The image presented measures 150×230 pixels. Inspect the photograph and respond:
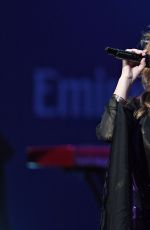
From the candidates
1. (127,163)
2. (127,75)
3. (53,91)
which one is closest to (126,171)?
(127,163)

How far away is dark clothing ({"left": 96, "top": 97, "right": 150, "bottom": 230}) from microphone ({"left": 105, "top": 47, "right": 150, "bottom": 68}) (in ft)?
0.45

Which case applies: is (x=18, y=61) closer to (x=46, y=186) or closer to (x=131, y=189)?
(x=46, y=186)

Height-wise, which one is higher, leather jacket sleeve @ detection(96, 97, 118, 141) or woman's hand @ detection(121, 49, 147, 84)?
woman's hand @ detection(121, 49, 147, 84)

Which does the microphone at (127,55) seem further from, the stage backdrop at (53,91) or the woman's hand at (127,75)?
the stage backdrop at (53,91)

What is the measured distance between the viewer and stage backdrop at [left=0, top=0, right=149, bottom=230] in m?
4.18

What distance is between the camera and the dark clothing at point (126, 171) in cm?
193

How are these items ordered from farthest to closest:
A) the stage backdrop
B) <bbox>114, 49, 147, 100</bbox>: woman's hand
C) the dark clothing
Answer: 1. the stage backdrop
2. <bbox>114, 49, 147, 100</bbox>: woman's hand
3. the dark clothing

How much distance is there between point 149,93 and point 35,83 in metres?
2.18

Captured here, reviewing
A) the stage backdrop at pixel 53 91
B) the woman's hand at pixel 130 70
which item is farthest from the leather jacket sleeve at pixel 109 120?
the stage backdrop at pixel 53 91

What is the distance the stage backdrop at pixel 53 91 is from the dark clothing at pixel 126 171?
7.23ft

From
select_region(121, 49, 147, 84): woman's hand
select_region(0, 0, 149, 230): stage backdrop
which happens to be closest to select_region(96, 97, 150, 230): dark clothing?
select_region(121, 49, 147, 84): woman's hand

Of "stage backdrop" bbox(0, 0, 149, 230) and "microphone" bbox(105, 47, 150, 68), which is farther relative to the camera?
"stage backdrop" bbox(0, 0, 149, 230)

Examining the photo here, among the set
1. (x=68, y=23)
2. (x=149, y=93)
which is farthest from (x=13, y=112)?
(x=149, y=93)

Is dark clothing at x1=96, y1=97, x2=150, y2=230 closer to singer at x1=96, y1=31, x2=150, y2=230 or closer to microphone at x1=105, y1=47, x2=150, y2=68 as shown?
singer at x1=96, y1=31, x2=150, y2=230
